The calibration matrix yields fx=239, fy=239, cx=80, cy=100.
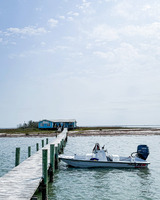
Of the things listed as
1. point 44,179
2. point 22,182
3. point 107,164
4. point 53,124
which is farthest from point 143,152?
point 53,124

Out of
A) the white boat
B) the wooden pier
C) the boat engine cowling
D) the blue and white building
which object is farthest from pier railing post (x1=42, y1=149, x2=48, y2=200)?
the blue and white building

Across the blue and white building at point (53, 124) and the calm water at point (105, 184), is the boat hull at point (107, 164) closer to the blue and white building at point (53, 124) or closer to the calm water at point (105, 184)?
the calm water at point (105, 184)

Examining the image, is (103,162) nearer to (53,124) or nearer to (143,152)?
(143,152)

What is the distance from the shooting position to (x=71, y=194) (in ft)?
45.2

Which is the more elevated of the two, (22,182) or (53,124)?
(53,124)

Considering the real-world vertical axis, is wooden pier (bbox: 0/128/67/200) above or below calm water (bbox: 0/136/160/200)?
above

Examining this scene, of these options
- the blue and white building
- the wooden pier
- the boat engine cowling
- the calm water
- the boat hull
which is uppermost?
the blue and white building

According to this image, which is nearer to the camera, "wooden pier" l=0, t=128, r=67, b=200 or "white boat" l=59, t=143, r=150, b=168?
"wooden pier" l=0, t=128, r=67, b=200

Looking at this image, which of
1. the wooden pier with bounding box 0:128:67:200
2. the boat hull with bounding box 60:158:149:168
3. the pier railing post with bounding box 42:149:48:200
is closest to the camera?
the wooden pier with bounding box 0:128:67:200

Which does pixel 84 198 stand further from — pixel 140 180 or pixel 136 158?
pixel 136 158

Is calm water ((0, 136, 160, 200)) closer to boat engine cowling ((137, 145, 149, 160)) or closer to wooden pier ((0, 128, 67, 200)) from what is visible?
boat engine cowling ((137, 145, 149, 160))

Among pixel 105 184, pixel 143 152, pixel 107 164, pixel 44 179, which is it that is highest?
pixel 143 152

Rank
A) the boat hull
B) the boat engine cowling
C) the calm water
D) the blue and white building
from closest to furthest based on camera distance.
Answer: the calm water < the boat hull < the boat engine cowling < the blue and white building

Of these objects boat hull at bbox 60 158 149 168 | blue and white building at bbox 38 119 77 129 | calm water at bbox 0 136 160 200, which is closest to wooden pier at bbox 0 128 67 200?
calm water at bbox 0 136 160 200
